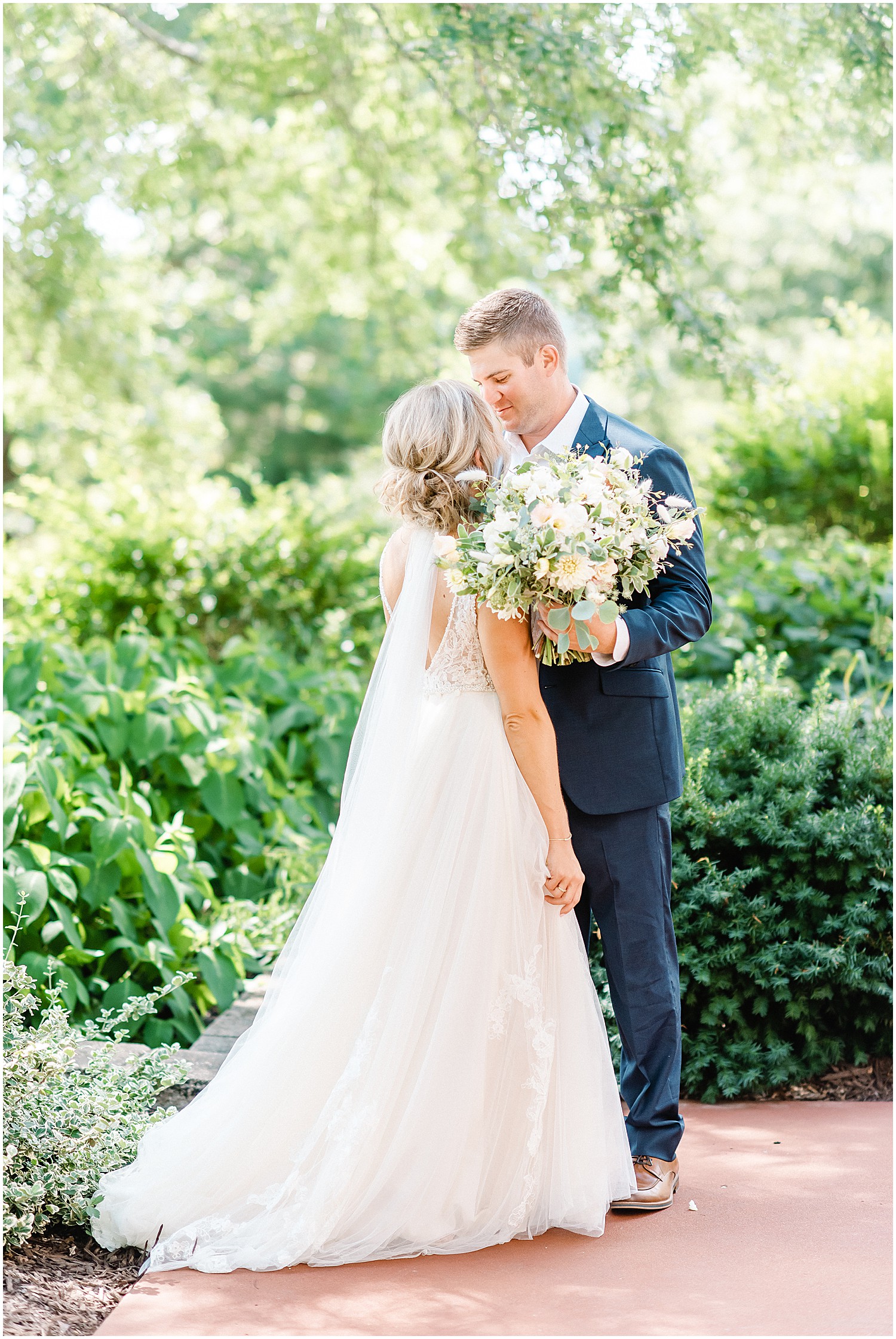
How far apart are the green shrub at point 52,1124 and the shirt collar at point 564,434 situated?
1.76 meters

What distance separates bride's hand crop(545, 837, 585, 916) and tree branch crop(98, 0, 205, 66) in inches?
256

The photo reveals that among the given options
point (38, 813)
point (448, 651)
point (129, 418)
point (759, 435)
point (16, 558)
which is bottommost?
point (38, 813)

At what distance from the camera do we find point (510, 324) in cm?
279

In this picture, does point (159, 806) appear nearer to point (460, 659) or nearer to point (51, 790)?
point (51, 790)

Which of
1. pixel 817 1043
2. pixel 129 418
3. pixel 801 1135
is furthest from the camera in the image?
pixel 129 418

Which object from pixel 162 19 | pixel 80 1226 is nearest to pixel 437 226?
pixel 162 19

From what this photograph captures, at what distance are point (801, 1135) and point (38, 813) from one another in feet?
8.53

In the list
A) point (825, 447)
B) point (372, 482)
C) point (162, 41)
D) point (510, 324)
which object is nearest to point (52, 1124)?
point (510, 324)

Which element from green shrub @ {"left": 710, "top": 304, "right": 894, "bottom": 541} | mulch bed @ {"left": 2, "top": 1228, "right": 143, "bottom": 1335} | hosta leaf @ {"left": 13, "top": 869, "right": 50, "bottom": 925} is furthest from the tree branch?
mulch bed @ {"left": 2, "top": 1228, "right": 143, "bottom": 1335}

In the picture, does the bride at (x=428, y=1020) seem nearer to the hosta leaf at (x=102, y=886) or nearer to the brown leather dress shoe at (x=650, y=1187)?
the brown leather dress shoe at (x=650, y=1187)

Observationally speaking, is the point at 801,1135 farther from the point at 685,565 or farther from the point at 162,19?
the point at 162,19

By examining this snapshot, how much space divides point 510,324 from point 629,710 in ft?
3.28

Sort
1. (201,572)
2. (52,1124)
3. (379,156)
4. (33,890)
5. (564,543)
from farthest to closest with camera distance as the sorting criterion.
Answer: (379,156) < (201,572) < (33,890) < (52,1124) < (564,543)

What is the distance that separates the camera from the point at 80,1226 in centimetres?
273
